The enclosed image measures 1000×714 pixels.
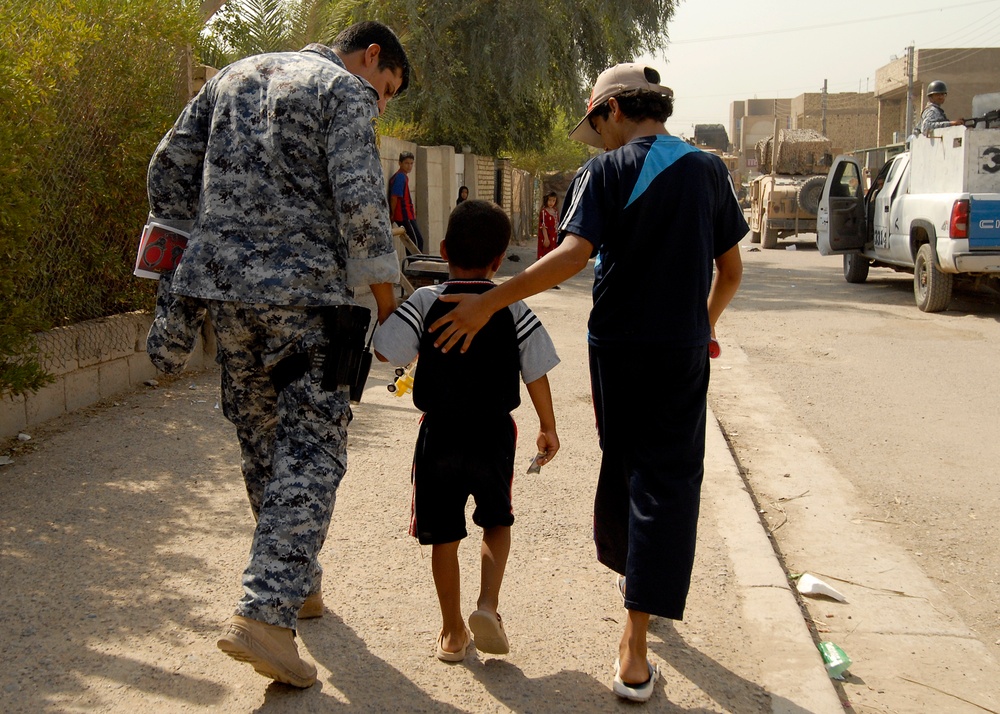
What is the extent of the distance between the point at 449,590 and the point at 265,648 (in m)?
0.58

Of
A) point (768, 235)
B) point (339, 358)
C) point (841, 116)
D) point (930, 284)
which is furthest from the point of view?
point (841, 116)

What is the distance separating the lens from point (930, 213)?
1156 centimetres

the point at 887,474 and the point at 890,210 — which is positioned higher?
the point at 890,210

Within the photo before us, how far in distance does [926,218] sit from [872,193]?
2773 mm

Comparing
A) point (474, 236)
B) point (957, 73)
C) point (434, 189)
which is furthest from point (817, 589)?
point (957, 73)

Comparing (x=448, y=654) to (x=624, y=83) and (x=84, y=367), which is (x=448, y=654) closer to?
(x=624, y=83)

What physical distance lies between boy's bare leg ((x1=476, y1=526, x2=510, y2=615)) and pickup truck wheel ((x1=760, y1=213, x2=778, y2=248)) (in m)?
22.3

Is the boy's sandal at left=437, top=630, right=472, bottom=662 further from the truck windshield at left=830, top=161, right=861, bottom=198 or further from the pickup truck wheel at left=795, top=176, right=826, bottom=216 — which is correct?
the pickup truck wheel at left=795, top=176, right=826, bottom=216

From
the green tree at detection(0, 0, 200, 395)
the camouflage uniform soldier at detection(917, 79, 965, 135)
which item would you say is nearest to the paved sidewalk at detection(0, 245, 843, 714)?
the green tree at detection(0, 0, 200, 395)

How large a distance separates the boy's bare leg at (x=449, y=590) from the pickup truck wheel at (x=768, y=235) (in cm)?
2232

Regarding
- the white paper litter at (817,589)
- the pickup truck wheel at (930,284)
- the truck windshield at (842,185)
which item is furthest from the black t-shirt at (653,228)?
the truck windshield at (842,185)

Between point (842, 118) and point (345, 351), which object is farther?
point (842, 118)

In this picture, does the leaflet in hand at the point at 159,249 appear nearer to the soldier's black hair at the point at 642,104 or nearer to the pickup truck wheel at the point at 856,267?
the soldier's black hair at the point at 642,104

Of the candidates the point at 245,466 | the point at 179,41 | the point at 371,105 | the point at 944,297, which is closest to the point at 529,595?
the point at 245,466
